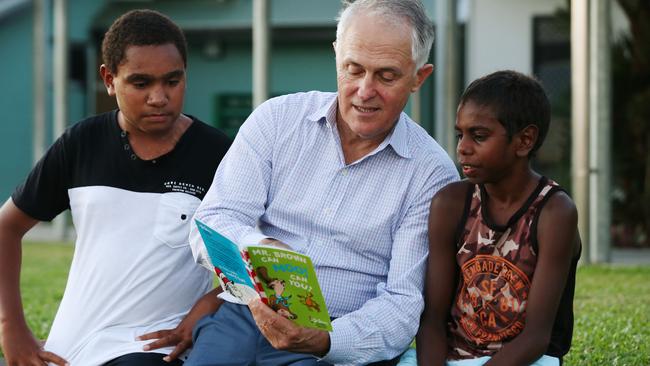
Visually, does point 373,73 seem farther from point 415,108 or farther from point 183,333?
point 415,108

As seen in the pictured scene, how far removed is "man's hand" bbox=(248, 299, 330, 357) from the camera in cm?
311

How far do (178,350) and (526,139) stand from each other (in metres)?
1.34

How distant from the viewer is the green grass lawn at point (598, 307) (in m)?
5.07

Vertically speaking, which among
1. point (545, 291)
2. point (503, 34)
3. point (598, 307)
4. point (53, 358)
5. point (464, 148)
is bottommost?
point (598, 307)

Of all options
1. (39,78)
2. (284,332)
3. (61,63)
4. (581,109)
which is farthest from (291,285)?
(39,78)

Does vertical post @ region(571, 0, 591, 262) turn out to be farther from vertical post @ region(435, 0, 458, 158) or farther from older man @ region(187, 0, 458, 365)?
older man @ region(187, 0, 458, 365)

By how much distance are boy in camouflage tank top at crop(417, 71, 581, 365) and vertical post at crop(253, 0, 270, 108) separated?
26.4ft

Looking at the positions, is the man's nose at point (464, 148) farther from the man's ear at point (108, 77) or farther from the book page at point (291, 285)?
the man's ear at point (108, 77)

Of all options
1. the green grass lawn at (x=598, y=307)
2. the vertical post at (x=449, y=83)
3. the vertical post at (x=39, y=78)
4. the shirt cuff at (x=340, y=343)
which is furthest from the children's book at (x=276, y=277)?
the vertical post at (x=39, y=78)

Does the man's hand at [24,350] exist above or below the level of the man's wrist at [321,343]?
below

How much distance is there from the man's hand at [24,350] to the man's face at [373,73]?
1.34m

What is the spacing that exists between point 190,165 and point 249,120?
1.07ft

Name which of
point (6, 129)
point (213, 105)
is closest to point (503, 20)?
point (213, 105)

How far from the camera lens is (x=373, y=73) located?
3.43m
